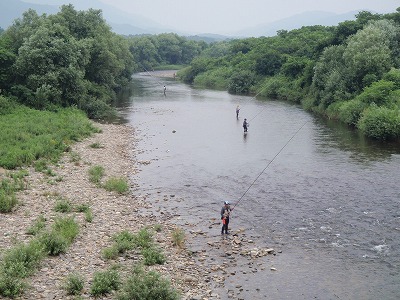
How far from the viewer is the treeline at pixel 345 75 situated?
42138 mm

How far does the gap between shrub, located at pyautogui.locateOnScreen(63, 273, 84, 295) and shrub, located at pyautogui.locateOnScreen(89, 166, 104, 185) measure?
41.1 feet

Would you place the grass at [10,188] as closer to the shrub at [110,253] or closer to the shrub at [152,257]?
the shrub at [110,253]

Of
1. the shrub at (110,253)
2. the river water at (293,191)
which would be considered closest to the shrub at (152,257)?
the shrub at (110,253)

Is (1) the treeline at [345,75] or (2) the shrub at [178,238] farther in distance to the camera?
(1) the treeline at [345,75]

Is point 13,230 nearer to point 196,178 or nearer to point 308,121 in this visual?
point 196,178

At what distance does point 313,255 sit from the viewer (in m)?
17.6

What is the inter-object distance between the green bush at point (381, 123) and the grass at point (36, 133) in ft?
87.5

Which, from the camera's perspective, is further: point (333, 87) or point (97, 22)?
point (97, 22)

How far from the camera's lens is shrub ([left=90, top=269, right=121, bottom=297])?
13281 millimetres

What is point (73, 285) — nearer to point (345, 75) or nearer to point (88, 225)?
point (88, 225)

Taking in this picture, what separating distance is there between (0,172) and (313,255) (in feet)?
60.2

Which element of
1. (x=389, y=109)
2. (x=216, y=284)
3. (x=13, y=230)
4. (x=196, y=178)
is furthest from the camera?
(x=389, y=109)

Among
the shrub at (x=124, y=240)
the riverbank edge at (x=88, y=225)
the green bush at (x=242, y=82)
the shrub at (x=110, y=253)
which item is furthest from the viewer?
the green bush at (x=242, y=82)

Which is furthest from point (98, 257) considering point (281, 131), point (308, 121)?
point (308, 121)
